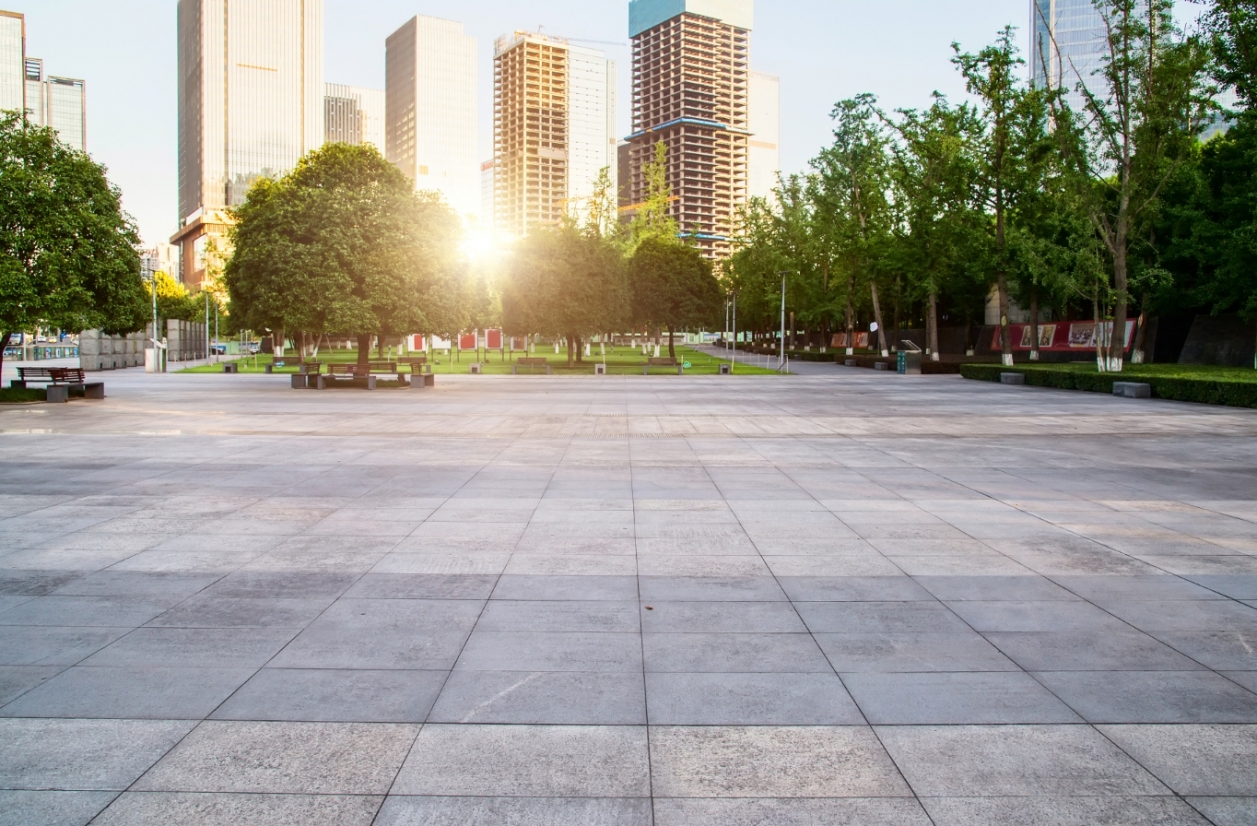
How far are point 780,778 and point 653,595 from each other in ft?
9.32

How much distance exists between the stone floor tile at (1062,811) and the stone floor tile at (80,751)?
3455mm

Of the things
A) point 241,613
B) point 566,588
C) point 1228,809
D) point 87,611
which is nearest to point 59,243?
point 87,611

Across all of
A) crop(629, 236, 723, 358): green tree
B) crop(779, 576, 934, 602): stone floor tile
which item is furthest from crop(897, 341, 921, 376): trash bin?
crop(779, 576, 934, 602): stone floor tile

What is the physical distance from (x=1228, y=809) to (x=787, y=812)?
1.80 metres

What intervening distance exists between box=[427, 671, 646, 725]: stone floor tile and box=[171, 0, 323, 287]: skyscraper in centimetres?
16671

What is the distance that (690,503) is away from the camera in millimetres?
10578

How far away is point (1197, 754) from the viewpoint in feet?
13.6

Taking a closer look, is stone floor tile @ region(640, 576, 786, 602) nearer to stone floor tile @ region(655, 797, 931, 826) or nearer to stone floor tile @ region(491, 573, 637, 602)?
stone floor tile @ region(491, 573, 637, 602)

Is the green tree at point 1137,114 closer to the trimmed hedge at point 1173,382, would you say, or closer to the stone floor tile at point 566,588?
the trimmed hedge at point 1173,382

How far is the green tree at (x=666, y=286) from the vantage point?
6744cm

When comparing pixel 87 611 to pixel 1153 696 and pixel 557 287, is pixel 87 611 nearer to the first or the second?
pixel 1153 696

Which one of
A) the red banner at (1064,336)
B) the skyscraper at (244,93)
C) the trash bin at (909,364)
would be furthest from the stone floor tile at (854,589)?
the skyscraper at (244,93)

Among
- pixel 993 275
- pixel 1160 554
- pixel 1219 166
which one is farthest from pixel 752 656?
→ pixel 993 275

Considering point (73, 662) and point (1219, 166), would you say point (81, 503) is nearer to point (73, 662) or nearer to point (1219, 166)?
point (73, 662)
